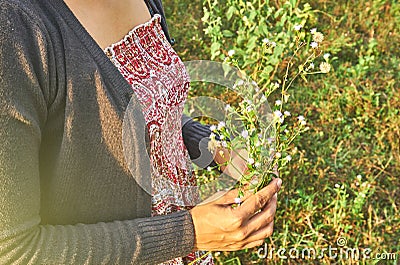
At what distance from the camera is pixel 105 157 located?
1047 mm

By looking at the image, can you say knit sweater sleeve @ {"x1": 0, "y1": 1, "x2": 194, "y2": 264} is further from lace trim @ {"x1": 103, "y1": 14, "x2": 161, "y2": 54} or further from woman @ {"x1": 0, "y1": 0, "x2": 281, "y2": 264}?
lace trim @ {"x1": 103, "y1": 14, "x2": 161, "y2": 54}

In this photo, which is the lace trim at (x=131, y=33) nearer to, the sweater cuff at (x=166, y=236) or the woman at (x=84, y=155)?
the woman at (x=84, y=155)

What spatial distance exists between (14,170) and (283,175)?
2028mm

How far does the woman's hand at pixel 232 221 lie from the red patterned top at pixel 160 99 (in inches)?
5.1

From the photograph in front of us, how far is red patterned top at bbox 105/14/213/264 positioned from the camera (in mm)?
1144

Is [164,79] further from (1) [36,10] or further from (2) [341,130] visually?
(2) [341,130]

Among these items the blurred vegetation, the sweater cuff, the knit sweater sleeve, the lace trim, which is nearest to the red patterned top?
the lace trim

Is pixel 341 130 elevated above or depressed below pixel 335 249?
above

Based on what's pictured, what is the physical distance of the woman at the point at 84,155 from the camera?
87cm

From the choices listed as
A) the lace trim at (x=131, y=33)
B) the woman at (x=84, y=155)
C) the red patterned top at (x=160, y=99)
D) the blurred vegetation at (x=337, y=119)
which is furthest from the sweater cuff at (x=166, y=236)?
the blurred vegetation at (x=337, y=119)

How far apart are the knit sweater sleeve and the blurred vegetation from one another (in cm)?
148

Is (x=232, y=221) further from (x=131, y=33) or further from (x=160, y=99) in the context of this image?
(x=131, y=33)

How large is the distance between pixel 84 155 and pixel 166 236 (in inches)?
8.2

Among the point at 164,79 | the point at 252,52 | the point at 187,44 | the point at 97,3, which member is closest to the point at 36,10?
the point at 97,3
